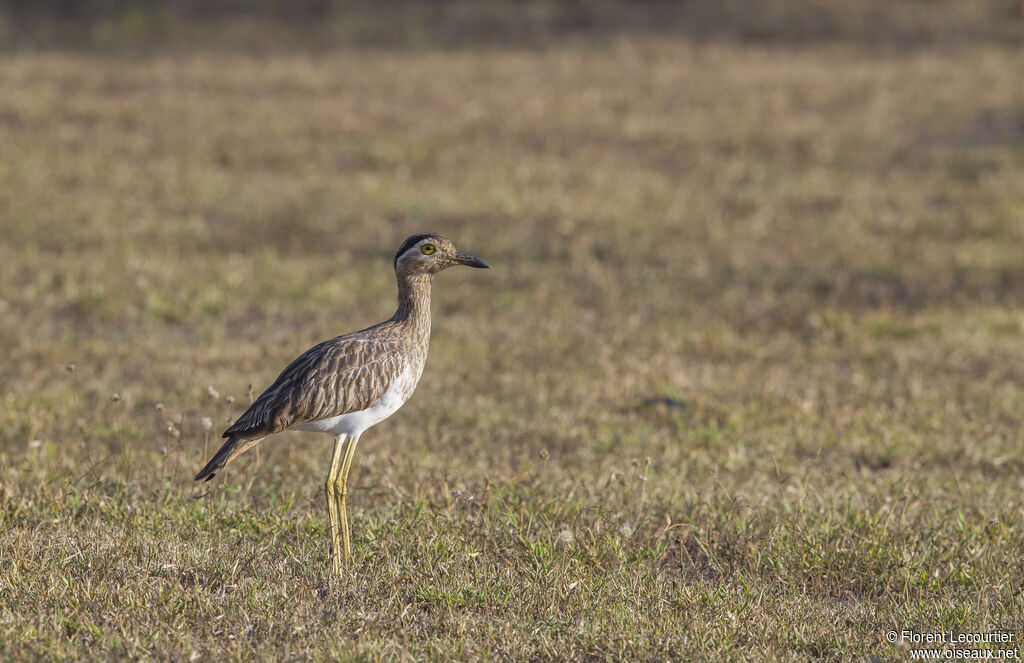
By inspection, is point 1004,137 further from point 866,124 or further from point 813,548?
point 813,548

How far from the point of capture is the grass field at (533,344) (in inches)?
192

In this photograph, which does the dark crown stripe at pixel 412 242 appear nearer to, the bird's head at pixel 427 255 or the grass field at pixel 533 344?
the bird's head at pixel 427 255

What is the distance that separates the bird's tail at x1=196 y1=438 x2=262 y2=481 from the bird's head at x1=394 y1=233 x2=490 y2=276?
106 cm

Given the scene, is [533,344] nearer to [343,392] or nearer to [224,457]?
[343,392]

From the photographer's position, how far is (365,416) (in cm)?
519

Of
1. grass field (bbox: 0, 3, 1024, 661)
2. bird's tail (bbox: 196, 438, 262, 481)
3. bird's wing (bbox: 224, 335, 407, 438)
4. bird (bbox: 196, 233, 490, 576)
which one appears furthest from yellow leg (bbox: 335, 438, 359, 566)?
bird's tail (bbox: 196, 438, 262, 481)

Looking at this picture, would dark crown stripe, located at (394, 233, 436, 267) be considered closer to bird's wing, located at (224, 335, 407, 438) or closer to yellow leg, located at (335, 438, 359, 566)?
bird's wing, located at (224, 335, 407, 438)

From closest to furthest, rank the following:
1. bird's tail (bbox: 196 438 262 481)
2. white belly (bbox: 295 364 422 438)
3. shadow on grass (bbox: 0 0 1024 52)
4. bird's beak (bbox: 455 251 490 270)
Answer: bird's tail (bbox: 196 438 262 481), white belly (bbox: 295 364 422 438), bird's beak (bbox: 455 251 490 270), shadow on grass (bbox: 0 0 1024 52)

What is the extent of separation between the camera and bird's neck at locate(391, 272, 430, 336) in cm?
551

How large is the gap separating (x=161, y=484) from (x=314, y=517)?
944mm

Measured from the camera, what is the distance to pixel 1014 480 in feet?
23.1

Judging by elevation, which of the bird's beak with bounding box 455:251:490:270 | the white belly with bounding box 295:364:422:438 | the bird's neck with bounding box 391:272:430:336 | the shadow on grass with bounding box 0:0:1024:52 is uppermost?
the shadow on grass with bounding box 0:0:1024:52

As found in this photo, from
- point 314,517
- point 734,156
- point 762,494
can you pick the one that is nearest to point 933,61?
point 734,156

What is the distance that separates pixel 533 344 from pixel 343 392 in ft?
16.6
